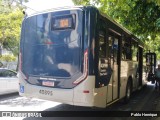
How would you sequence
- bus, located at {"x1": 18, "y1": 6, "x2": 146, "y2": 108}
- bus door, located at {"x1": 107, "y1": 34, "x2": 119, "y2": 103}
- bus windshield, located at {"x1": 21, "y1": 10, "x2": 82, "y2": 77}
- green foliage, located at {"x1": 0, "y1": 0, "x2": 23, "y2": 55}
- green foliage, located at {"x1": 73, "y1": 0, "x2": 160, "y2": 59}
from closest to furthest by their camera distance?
1. bus, located at {"x1": 18, "y1": 6, "x2": 146, "y2": 108}
2. bus windshield, located at {"x1": 21, "y1": 10, "x2": 82, "y2": 77}
3. bus door, located at {"x1": 107, "y1": 34, "x2": 119, "y2": 103}
4. green foliage, located at {"x1": 73, "y1": 0, "x2": 160, "y2": 59}
5. green foliage, located at {"x1": 0, "y1": 0, "x2": 23, "y2": 55}

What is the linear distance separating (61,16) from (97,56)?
1.48 metres

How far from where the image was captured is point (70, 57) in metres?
6.95

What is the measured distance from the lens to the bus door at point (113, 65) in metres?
7.88

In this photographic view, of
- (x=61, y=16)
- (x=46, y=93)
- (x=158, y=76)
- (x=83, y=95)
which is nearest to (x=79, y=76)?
(x=83, y=95)

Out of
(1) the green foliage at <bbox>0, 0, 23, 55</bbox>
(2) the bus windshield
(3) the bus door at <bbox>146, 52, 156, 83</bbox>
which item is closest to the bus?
(2) the bus windshield

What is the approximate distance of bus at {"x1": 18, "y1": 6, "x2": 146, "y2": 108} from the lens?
265 inches

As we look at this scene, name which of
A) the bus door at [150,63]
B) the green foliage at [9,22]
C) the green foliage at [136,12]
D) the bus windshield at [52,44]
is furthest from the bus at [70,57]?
the green foliage at [9,22]

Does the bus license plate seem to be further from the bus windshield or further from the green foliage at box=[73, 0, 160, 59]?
the green foliage at box=[73, 0, 160, 59]

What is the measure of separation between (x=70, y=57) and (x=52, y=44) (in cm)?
69

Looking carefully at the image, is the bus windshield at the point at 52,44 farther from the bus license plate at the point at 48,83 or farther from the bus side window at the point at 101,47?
the bus side window at the point at 101,47

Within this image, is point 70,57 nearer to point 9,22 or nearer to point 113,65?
point 113,65

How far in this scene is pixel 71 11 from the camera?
705 centimetres

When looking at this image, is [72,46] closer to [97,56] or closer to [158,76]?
[97,56]

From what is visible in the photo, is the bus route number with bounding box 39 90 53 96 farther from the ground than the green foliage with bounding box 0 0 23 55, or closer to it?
closer to it
